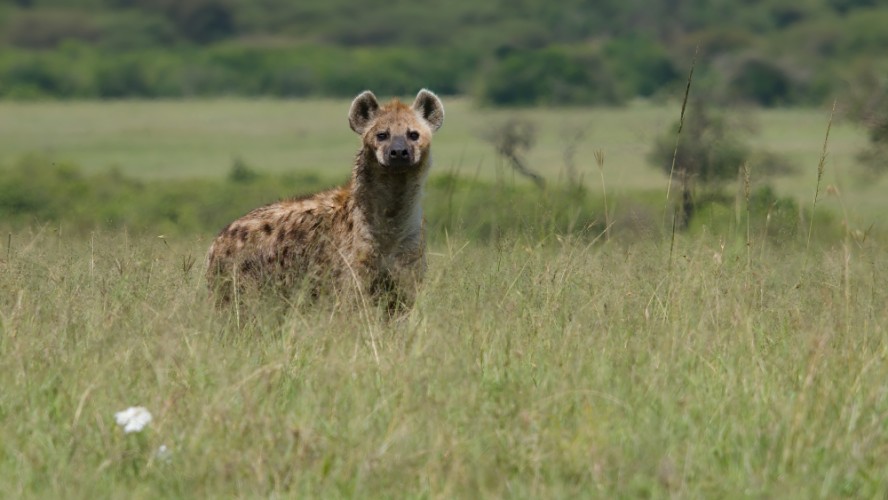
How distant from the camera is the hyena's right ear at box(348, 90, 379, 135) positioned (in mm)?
6492

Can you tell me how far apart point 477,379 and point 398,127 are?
1.96 metres

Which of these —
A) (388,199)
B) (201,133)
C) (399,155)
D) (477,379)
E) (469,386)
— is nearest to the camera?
(469,386)

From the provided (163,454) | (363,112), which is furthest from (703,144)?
(163,454)

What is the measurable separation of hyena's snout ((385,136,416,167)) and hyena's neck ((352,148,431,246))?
0.16 meters

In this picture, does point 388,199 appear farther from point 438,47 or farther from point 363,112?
point 438,47

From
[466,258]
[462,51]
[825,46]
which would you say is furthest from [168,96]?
[466,258]

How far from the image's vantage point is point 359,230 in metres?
6.21

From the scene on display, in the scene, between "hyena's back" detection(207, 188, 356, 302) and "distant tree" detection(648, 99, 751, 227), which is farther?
"distant tree" detection(648, 99, 751, 227)

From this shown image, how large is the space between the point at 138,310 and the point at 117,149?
4084cm

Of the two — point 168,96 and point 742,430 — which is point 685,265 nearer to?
point 742,430

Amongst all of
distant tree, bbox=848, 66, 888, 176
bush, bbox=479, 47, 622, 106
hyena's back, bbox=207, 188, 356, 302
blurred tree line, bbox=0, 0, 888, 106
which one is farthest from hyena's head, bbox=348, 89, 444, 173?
blurred tree line, bbox=0, 0, 888, 106

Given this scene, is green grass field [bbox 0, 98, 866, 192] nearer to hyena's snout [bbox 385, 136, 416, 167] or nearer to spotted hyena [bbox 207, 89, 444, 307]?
spotted hyena [bbox 207, 89, 444, 307]

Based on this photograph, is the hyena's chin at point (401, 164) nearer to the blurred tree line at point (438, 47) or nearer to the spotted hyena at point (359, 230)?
the spotted hyena at point (359, 230)

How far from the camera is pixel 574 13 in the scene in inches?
2507
